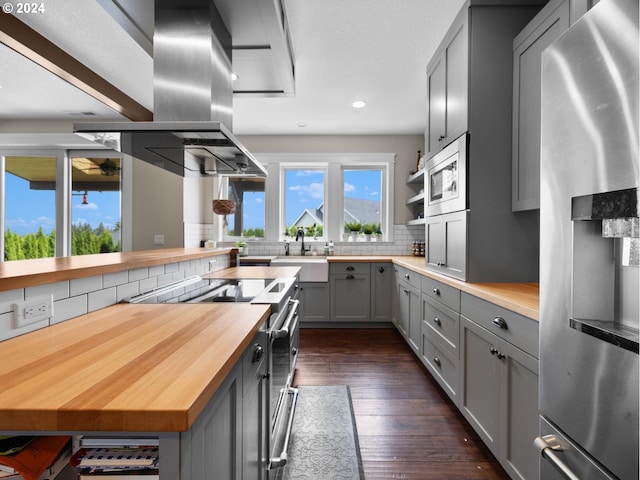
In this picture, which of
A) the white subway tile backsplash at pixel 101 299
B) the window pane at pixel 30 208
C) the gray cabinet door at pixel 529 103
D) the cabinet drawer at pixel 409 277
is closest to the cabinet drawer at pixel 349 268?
the cabinet drawer at pixel 409 277

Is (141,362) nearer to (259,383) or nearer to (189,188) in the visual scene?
(259,383)

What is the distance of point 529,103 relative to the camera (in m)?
1.83

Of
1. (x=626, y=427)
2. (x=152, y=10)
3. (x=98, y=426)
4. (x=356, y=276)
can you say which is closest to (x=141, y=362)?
(x=98, y=426)

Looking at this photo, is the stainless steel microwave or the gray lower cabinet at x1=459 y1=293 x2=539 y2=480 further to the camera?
the stainless steel microwave

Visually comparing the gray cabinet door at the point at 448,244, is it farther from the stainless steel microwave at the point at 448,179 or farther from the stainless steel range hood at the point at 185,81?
the stainless steel range hood at the point at 185,81

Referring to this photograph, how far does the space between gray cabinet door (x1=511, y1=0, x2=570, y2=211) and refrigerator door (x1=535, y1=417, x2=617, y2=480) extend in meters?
1.19

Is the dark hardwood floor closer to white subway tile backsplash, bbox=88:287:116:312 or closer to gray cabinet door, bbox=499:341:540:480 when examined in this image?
gray cabinet door, bbox=499:341:540:480

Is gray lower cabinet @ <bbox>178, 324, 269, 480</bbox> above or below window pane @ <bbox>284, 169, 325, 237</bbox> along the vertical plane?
Answer: below

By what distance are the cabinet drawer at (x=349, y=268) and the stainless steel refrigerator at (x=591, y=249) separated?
3100 mm

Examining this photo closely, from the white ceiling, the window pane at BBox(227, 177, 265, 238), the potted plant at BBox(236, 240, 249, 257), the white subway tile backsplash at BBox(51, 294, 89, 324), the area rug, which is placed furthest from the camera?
the window pane at BBox(227, 177, 265, 238)

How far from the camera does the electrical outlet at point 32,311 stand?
36.7 inches

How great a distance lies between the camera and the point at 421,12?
218 cm

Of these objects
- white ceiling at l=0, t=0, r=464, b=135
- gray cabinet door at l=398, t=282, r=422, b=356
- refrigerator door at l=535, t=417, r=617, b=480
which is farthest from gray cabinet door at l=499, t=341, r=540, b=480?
white ceiling at l=0, t=0, r=464, b=135

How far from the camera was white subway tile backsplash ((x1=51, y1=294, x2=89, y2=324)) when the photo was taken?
42.6 inches
